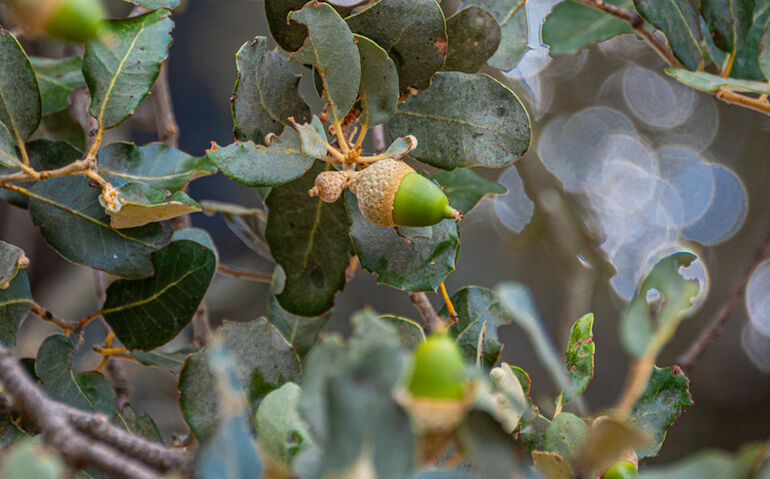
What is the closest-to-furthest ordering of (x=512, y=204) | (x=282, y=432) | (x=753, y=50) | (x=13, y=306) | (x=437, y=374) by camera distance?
(x=437, y=374) < (x=282, y=432) < (x=13, y=306) < (x=753, y=50) < (x=512, y=204)

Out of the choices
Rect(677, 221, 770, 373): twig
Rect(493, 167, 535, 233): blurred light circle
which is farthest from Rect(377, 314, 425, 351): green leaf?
Rect(493, 167, 535, 233): blurred light circle

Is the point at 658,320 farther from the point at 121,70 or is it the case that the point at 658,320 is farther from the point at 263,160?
the point at 121,70

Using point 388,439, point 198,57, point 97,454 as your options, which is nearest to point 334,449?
point 388,439

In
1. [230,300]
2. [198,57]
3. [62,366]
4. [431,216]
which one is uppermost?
[431,216]

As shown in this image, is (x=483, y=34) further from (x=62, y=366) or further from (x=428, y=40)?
(x=62, y=366)

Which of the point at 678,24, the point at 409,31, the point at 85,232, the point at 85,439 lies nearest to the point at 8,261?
the point at 85,232

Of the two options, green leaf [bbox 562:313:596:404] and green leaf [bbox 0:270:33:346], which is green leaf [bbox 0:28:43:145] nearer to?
green leaf [bbox 0:270:33:346]
